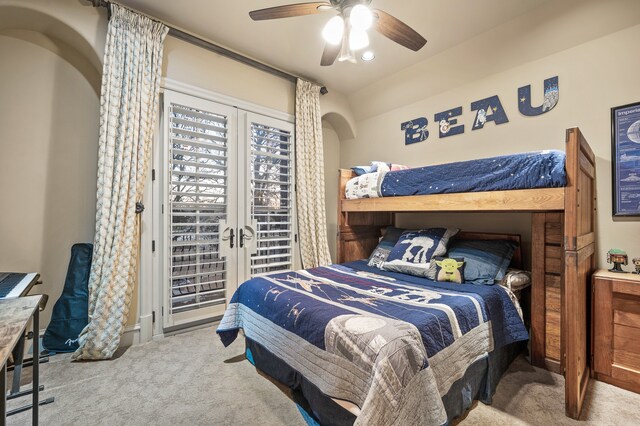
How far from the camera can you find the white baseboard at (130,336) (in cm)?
247

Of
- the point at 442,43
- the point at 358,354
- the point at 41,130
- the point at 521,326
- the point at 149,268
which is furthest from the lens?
the point at 442,43

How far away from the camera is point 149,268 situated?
8.48 ft

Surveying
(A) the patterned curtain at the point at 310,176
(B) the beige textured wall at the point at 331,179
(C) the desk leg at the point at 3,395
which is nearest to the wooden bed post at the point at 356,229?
(A) the patterned curtain at the point at 310,176

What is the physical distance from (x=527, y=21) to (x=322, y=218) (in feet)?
9.06

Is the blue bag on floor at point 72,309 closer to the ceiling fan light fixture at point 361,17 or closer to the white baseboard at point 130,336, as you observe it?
the white baseboard at point 130,336

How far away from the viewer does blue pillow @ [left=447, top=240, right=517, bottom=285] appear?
89.3 inches

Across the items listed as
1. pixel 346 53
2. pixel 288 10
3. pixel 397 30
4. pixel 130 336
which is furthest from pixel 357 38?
pixel 130 336

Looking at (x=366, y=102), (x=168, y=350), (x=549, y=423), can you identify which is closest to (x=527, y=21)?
(x=366, y=102)

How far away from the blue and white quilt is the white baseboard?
96cm

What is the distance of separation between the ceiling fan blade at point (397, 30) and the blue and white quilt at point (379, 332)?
1.78m

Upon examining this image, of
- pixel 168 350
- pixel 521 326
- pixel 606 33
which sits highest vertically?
pixel 606 33

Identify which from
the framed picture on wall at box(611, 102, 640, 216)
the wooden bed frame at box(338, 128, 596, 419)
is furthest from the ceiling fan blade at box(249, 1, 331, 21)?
the framed picture on wall at box(611, 102, 640, 216)

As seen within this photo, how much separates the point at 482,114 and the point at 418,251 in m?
1.57

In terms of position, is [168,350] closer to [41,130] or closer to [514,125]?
[41,130]
